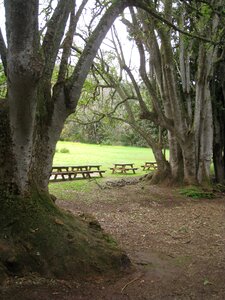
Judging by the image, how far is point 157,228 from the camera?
8.78 metres

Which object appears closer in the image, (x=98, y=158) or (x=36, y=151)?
(x=36, y=151)

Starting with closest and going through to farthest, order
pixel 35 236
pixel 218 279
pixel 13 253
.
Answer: pixel 13 253 → pixel 35 236 → pixel 218 279

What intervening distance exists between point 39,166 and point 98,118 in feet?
41.4

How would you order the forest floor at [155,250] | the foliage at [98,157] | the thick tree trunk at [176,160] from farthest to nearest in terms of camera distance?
the foliage at [98,157]
the thick tree trunk at [176,160]
the forest floor at [155,250]

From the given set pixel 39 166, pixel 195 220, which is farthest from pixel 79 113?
pixel 39 166

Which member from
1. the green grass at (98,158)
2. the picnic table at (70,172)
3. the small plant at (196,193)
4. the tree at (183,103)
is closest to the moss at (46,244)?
the small plant at (196,193)

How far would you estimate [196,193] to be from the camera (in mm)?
13742

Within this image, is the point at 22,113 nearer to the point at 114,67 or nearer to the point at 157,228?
the point at 157,228

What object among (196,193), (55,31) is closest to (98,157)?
(196,193)

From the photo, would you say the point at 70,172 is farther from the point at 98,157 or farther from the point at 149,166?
the point at 98,157

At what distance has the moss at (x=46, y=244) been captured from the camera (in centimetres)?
452

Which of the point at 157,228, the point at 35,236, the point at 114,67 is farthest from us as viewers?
the point at 114,67

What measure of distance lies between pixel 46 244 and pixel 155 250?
111 inches

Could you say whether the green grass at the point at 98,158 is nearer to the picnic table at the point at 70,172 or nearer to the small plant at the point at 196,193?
the picnic table at the point at 70,172
